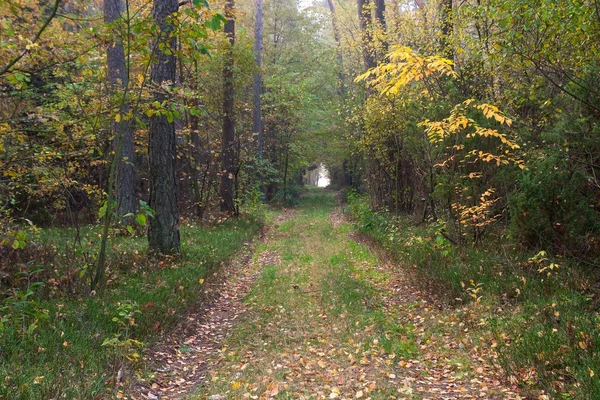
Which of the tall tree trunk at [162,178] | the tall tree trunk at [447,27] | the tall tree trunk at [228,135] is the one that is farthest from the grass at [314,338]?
the tall tree trunk at [228,135]

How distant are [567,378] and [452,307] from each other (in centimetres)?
244

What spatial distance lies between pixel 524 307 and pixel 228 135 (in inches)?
457

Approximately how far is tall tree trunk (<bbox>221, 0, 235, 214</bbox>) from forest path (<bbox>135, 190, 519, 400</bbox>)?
635 centimetres

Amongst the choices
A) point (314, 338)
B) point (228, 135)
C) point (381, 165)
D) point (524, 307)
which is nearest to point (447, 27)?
point (381, 165)

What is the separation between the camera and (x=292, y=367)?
15.1 ft

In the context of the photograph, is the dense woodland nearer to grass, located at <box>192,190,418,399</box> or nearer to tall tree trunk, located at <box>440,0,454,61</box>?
tall tree trunk, located at <box>440,0,454,61</box>

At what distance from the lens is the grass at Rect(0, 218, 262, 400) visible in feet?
11.3

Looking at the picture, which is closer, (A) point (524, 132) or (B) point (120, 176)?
(A) point (524, 132)

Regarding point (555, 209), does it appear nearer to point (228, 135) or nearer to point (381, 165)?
point (381, 165)

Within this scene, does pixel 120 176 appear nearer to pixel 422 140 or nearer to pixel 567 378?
pixel 422 140

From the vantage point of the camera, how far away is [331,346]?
5168 mm

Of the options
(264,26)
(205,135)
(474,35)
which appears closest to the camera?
(474,35)

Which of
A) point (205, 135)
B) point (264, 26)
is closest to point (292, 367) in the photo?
point (205, 135)

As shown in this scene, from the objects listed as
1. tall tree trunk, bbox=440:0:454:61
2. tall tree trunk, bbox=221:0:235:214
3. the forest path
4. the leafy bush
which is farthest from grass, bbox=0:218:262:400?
tall tree trunk, bbox=221:0:235:214
